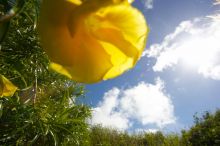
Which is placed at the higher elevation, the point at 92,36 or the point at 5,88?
the point at 5,88

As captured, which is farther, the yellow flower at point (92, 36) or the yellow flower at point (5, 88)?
the yellow flower at point (5, 88)

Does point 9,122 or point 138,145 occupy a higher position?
point 138,145

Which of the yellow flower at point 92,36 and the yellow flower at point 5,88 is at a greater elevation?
the yellow flower at point 5,88

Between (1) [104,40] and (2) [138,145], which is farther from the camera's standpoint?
(2) [138,145]

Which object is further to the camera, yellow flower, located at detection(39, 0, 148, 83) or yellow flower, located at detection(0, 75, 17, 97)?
yellow flower, located at detection(0, 75, 17, 97)

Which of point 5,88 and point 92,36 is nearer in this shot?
point 92,36

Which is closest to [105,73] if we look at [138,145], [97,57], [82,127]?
[97,57]

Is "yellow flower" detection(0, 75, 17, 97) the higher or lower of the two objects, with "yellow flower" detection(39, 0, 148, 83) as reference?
higher

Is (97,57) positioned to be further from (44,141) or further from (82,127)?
(82,127)
